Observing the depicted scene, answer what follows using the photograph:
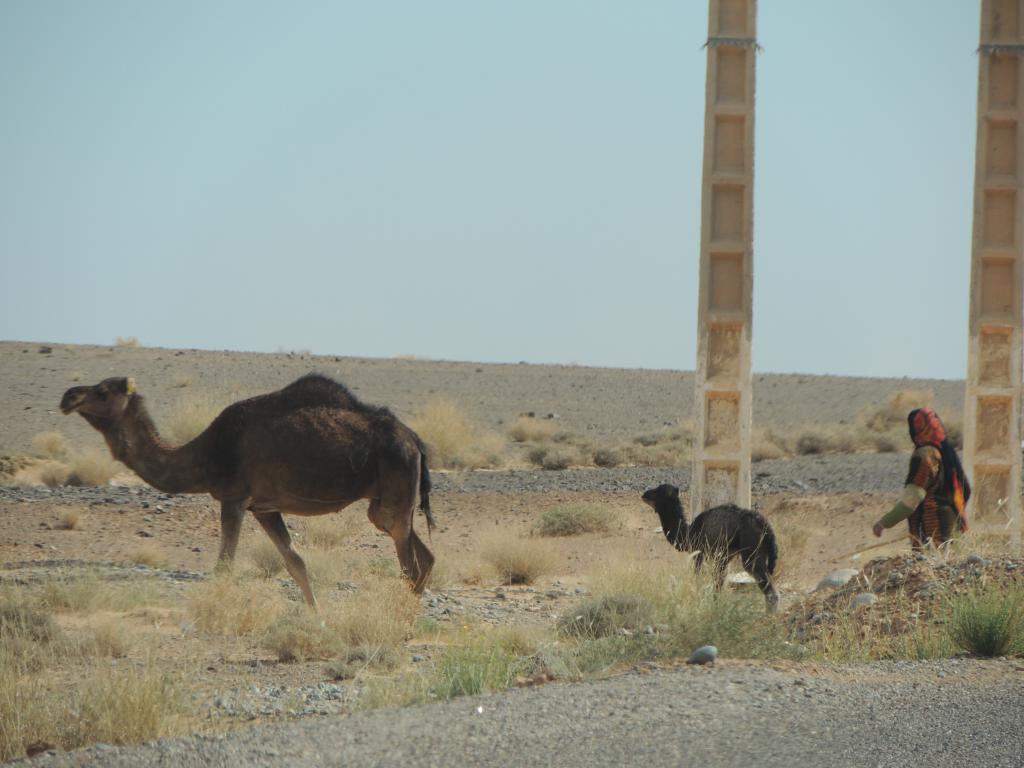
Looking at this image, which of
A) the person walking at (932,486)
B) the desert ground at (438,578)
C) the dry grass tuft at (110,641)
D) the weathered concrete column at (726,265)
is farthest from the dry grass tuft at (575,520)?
the dry grass tuft at (110,641)

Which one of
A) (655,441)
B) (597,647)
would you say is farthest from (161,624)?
(655,441)

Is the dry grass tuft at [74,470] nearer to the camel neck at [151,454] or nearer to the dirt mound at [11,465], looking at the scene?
the dirt mound at [11,465]

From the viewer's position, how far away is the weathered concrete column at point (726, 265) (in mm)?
18609

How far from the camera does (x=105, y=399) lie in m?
15.5

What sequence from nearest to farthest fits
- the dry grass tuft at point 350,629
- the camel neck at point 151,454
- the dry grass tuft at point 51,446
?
the dry grass tuft at point 350,629
the camel neck at point 151,454
the dry grass tuft at point 51,446

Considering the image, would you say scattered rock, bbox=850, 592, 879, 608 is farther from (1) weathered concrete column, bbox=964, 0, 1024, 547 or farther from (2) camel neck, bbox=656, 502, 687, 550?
(1) weathered concrete column, bbox=964, 0, 1024, 547

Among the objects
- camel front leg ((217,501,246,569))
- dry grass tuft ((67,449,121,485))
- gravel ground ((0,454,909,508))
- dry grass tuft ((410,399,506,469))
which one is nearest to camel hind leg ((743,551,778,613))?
camel front leg ((217,501,246,569))

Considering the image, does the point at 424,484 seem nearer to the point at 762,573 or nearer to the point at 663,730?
the point at 762,573

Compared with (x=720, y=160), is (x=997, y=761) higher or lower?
lower

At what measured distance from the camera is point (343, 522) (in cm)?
2433

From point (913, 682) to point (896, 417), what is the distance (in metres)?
41.2

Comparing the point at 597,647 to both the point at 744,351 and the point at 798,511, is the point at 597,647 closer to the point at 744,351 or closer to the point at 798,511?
the point at 744,351

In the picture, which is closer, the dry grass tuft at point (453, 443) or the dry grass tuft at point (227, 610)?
the dry grass tuft at point (227, 610)

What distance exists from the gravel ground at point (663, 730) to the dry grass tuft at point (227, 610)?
5.27 meters
